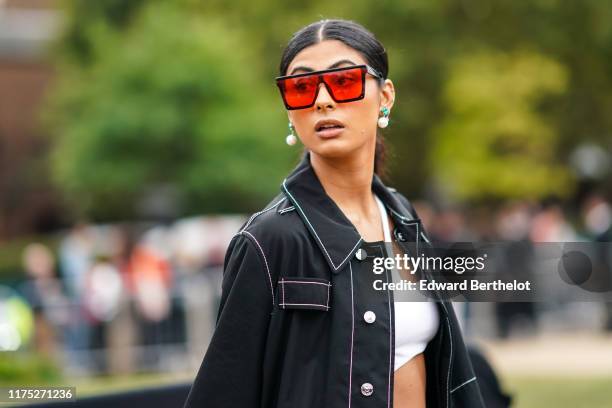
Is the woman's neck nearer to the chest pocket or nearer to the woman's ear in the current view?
the woman's ear

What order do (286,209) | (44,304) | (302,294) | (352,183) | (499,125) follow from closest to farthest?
(302,294) < (286,209) < (352,183) < (44,304) < (499,125)

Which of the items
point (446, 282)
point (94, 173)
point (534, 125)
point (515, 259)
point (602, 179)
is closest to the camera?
point (446, 282)

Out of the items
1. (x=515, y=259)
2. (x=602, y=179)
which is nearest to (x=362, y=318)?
(x=515, y=259)

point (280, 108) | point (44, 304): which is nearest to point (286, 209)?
point (44, 304)

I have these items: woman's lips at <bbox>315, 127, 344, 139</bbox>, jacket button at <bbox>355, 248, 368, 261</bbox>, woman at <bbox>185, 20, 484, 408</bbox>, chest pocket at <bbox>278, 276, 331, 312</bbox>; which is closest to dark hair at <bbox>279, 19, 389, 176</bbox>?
woman at <bbox>185, 20, 484, 408</bbox>

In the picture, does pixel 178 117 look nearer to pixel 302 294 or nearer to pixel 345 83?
pixel 345 83

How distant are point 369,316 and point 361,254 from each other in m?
0.20

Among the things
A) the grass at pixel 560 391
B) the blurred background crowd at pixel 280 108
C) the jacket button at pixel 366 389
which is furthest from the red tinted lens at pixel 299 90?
the blurred background crowd at pixel 280 108

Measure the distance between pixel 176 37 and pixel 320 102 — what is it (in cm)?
2328

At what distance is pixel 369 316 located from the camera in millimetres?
3162

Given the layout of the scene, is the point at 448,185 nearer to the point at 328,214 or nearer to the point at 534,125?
the point at 534,125

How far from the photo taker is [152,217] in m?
29.2

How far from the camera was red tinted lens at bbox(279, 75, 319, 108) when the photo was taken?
3307 millimetres

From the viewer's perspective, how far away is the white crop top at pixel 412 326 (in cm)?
330
